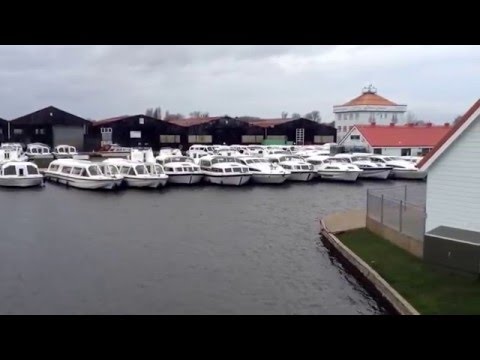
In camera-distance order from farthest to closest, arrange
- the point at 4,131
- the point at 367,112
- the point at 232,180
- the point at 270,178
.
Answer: the point at 367,112 → the point at 4,131 → the point at 270,178 → the point at 232,180

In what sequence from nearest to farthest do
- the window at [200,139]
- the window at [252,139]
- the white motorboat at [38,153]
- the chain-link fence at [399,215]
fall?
the chain-link fence at [399,215], the white motorboat at [38,153], the window at [200,139], the window at [252,139]

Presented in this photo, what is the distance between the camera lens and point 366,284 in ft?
54.7

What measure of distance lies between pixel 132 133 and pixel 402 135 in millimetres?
39455

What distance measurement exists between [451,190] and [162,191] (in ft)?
92.0

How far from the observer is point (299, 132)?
83.7 metres

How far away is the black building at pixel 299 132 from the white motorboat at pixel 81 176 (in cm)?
4315

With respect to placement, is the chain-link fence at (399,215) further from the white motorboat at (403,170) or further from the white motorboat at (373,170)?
the white motorboat at (403,170)

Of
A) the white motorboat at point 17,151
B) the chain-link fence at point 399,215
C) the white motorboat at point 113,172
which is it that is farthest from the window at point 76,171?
the chain-link fence at point 399,215

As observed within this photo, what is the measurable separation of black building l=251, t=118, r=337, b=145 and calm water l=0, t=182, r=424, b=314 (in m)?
47.2

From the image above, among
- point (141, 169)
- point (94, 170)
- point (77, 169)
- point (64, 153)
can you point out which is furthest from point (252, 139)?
point (94, 170)

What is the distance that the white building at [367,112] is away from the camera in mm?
92625

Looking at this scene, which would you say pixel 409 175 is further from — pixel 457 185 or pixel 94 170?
pixel 457 185

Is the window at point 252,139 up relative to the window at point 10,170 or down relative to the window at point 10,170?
up

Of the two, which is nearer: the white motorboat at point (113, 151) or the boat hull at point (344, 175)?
the boat hull at point (344, 175)
